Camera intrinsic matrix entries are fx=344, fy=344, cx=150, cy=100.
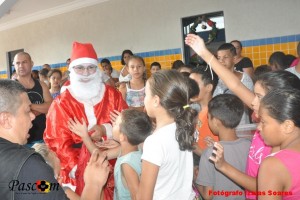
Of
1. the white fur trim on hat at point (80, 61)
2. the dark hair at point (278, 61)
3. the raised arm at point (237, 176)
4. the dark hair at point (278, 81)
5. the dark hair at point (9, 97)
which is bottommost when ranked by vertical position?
the raised arm at point (237, 176)

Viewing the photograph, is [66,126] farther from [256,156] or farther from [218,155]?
[256,156]

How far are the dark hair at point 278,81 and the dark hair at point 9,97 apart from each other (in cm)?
136

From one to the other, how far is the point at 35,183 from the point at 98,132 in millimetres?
1412

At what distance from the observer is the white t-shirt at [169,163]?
1.87m

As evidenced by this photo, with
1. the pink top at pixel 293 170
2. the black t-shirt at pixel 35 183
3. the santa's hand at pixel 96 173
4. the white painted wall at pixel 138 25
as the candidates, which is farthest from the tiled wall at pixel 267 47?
the black t-shirt at pixel 35 183

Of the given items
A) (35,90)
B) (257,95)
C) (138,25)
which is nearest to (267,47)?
(138,25)

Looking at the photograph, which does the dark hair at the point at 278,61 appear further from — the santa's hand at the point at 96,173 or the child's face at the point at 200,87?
the santa's hand at the point at 96,173

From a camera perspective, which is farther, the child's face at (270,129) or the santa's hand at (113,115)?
the santa's hand at (113,115)

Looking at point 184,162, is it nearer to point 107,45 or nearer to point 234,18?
point 234,18

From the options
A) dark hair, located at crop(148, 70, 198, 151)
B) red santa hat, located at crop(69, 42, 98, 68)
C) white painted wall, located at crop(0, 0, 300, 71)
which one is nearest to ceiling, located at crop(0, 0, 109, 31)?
white painted wall, located at crop(0, 0, 300, 71)

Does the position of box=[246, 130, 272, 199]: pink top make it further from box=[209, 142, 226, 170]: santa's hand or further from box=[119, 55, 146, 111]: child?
box=[119, 55, 146, 111]: child

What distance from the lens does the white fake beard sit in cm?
291

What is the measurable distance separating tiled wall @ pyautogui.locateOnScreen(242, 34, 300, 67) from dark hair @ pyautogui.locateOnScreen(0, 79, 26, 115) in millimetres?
5664

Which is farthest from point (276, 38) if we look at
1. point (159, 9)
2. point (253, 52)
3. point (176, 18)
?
point (159, 9)
